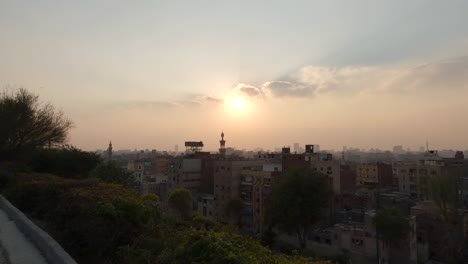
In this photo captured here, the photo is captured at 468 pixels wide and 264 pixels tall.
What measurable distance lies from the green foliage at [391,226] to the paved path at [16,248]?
86.7ft

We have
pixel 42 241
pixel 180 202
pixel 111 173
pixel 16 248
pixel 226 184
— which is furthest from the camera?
pixel 226 184

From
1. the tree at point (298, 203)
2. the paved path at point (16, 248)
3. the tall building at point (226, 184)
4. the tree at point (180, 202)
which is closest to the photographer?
the paved path at point (16, 248)

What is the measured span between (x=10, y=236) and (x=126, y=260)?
3928 millimetres

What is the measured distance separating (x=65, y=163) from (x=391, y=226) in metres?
24.7

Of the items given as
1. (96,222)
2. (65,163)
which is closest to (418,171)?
(65,163)

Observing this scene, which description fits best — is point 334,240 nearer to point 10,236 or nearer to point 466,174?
point 10,236

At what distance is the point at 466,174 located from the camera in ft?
188

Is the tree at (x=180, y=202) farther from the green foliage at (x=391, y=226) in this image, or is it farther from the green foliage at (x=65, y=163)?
the green foliage at (x=65, y=163)

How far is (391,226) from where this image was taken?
27.5 meters

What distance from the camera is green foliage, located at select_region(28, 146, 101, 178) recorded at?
58.6 feet

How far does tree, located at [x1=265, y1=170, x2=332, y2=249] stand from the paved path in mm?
24281

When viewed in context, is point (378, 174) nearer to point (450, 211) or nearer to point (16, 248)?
point (450, 211)

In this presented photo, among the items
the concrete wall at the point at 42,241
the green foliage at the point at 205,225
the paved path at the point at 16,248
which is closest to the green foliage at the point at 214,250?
the green foliage at the point at 205,225

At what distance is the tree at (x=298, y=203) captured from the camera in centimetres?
3002
